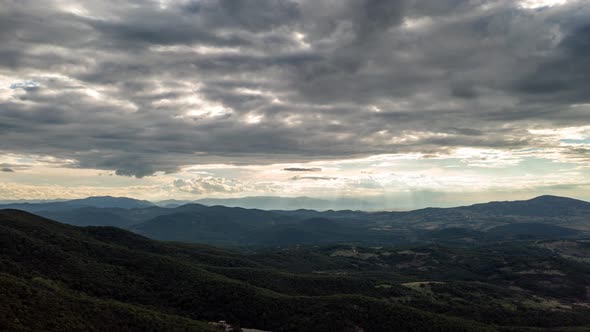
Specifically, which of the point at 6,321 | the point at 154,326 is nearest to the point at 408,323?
the point at 154,326

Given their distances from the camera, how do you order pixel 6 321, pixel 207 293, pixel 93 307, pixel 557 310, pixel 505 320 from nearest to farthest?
pixel 6 321 < pixel 93 307 < pixel 207 293 < pixel 505 320 < pixel 557 310

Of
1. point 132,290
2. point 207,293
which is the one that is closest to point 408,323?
point 207,293

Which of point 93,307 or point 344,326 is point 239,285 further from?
point 93,307

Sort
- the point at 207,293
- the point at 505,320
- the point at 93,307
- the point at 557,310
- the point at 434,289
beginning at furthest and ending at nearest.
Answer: the point at 434,289 → the point at 557,310 → the point at 505,320 → the point at 207,293 → the point at 93,307

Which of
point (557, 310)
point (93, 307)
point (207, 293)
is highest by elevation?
point (93, 307)

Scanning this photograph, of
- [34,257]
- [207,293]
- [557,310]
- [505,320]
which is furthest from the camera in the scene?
[557,310]

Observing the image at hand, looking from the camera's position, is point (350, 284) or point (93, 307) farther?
point (350, 284)

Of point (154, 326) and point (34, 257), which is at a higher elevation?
point (34, 257)

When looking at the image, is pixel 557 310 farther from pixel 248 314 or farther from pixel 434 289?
pixel 248 314

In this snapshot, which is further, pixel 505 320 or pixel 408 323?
pixel 505 320
